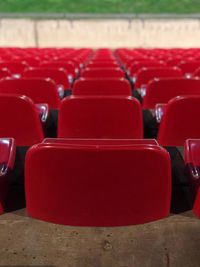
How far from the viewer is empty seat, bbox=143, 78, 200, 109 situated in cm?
311

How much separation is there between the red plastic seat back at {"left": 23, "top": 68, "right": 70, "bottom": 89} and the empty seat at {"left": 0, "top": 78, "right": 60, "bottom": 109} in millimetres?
967

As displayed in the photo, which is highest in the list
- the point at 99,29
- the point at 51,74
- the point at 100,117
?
the point at 100,117

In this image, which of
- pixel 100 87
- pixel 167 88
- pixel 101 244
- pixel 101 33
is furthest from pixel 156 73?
pixel 101 33

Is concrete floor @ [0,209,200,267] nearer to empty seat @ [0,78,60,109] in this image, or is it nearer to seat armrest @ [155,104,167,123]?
seat armrest @ [155,104,167,123]

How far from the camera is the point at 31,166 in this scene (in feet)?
4.14

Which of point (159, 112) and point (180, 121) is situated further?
point (159, 112)

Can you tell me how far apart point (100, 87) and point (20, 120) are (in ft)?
3.52

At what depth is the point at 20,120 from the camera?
7.30 ft


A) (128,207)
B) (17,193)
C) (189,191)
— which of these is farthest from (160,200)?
(17,193)

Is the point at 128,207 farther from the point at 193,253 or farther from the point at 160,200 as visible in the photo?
the point at 193,253

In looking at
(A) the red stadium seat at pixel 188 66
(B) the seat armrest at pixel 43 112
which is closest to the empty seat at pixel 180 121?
(B) the seat armrest at pixel 43 112

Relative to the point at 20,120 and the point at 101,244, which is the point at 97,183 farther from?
the point at 20,120

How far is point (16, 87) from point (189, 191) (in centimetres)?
199

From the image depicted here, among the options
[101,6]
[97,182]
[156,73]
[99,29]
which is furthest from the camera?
[101,6]
